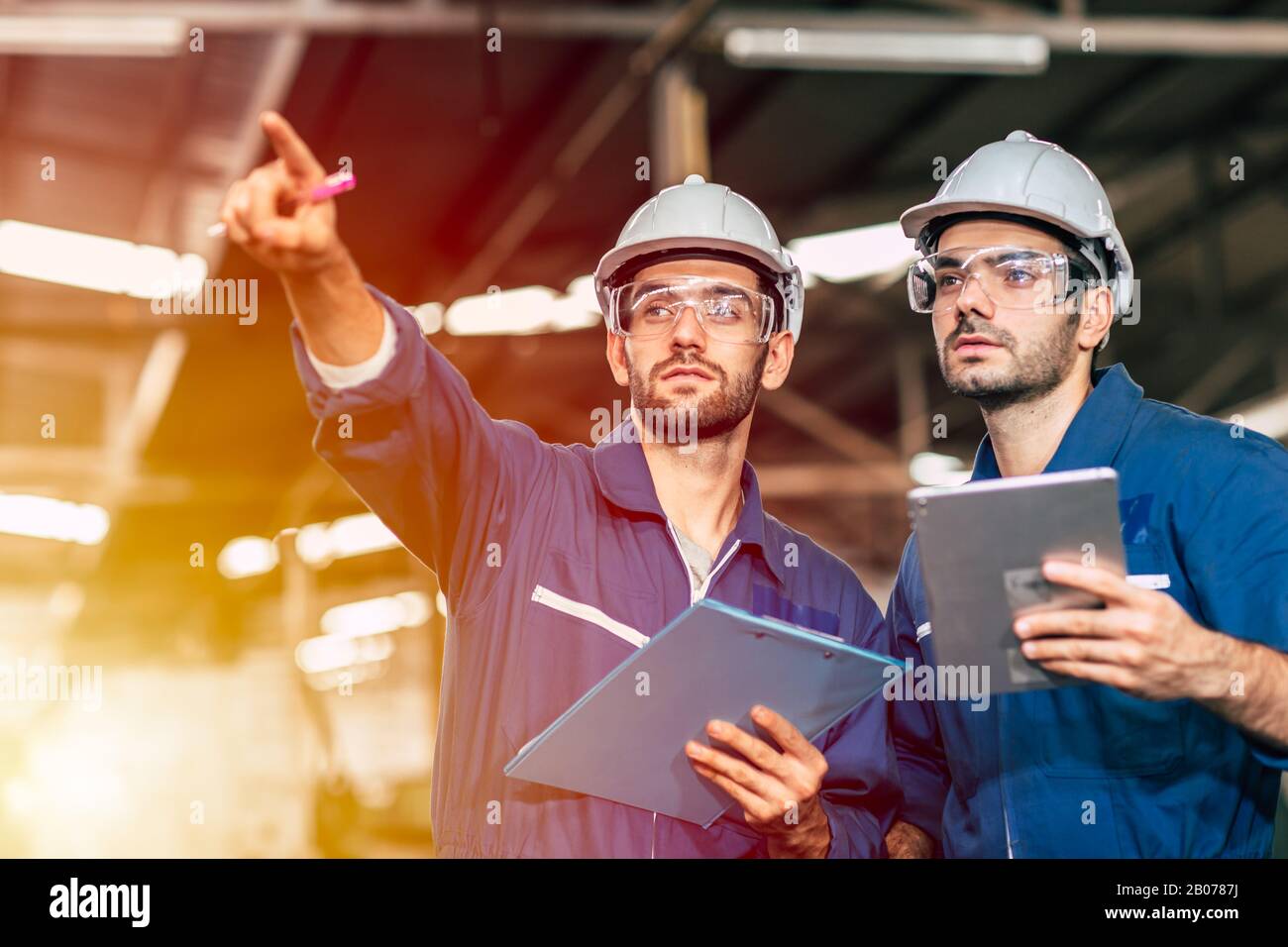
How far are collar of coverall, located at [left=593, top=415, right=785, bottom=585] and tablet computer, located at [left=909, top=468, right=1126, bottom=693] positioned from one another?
2.18 ft

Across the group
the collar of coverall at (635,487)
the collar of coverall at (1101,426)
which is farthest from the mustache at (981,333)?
the collar of coverall at (635,487)

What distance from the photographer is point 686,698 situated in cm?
237

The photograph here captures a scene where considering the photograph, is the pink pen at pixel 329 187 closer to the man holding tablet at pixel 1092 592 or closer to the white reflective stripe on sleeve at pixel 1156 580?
the man holding tablet at pixel 1092 592

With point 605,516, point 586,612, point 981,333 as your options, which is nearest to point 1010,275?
point 981,333

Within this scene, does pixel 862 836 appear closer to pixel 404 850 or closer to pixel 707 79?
pixel 707 79

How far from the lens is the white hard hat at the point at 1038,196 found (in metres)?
2.86

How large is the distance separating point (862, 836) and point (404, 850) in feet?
30.3

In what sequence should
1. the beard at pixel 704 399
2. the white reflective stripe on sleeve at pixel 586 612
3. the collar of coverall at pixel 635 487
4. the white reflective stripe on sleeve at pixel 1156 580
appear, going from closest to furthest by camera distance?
1. the white reflective stripe on sleeve at pixel 1156 580
2. the white reflective stripe on sleeve at pixel 586 612
3. the collar of coverall at pixel 635 487
4. the beard at pixel 704 399

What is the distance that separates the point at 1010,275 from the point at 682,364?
75cm

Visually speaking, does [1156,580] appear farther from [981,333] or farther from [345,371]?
[345,371]

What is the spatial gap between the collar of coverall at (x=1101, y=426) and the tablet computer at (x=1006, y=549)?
0.60 m

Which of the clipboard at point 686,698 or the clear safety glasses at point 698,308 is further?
the clear safety glasses at point 698,308

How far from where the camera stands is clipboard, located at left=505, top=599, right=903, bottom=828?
2240 mm

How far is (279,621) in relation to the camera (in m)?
16.6
